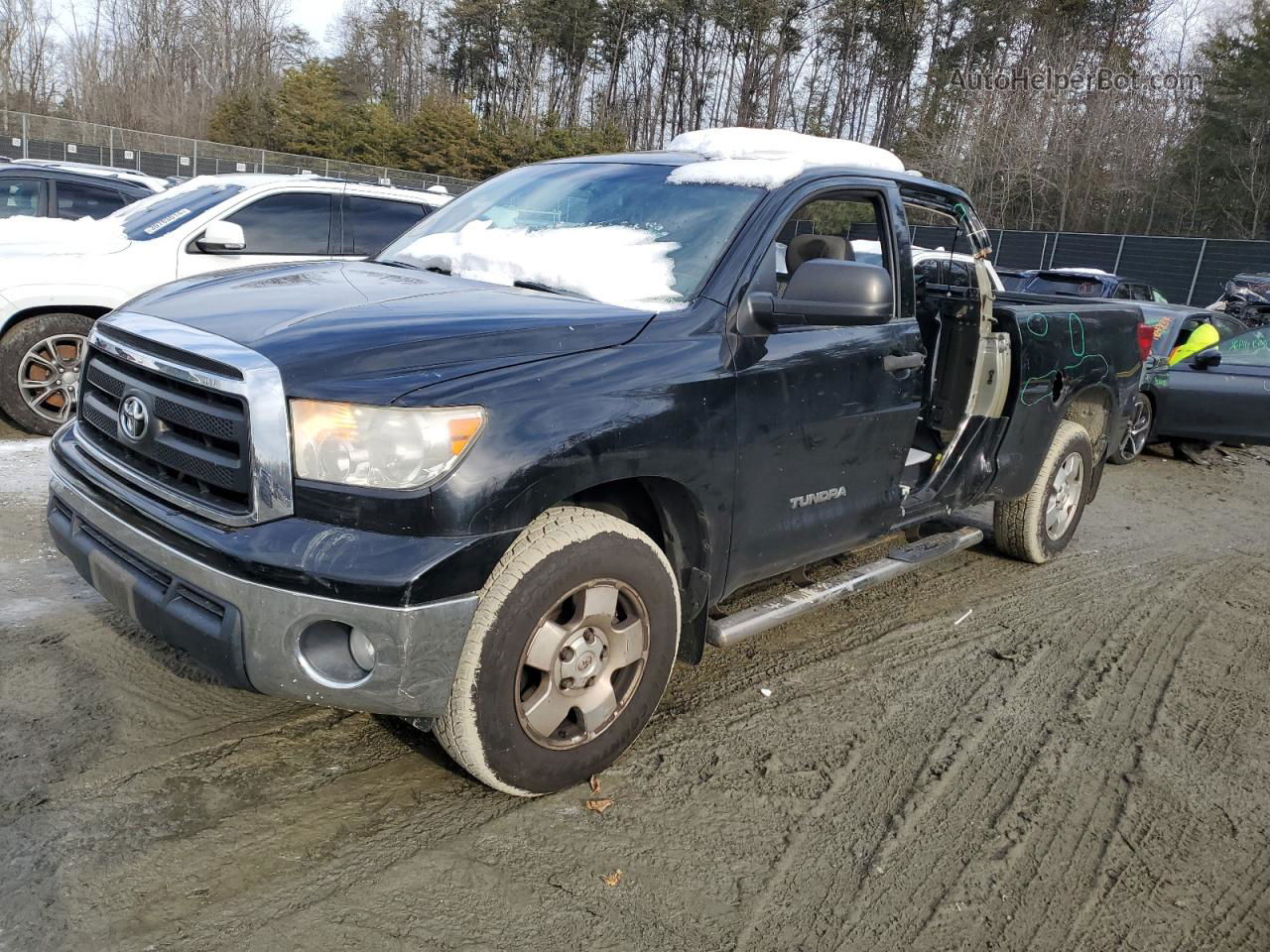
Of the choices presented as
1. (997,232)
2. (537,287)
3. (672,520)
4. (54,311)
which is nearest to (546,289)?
(537,287)

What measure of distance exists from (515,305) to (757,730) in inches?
68.0

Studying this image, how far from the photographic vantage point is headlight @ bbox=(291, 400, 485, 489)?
2.55 m

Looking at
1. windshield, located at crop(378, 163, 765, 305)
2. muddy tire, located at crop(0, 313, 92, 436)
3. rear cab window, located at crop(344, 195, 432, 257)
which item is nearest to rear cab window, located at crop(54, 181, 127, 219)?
rear cab window, located at crop(344, 195, 432, 257)

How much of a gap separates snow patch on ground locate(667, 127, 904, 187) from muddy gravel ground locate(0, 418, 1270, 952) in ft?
6.41

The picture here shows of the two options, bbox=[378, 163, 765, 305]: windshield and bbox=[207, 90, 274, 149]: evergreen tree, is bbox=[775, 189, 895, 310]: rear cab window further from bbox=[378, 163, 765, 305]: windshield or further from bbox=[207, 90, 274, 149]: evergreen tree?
bbox=[207, 90, 274, 149]: evergreen tree

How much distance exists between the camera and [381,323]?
9.25 feet

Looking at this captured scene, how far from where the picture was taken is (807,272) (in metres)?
3.35

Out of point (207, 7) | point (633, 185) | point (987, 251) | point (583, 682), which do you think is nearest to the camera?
point (583, 682)

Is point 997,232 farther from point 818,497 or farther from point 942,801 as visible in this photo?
point 942,801

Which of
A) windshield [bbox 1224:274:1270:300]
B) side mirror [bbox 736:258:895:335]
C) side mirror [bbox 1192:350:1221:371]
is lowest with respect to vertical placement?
side mirror [bbox 1192:350:1221:371]

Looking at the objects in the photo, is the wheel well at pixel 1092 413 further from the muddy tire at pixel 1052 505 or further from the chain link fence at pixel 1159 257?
the chain link fence at pixel 1159 257

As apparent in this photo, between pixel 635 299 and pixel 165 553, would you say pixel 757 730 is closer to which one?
pixel 635 299

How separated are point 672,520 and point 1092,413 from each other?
3713 millimetres

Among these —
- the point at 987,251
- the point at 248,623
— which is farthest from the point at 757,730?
the point at 987,251
